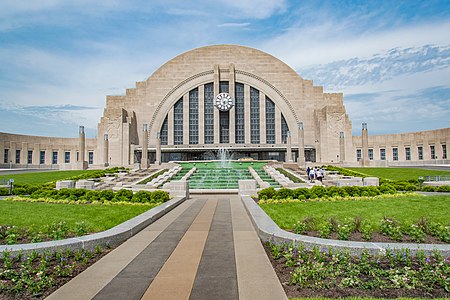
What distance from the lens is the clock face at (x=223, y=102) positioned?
6084 cm

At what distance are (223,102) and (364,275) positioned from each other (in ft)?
185

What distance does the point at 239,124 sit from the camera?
63156mm

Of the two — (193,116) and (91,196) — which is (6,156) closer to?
(193,116)

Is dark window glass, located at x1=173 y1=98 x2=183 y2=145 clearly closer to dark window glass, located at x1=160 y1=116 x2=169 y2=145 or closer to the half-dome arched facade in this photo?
the half-dome arched facade

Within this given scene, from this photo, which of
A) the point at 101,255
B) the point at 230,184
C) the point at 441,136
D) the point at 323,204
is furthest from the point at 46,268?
the point at 441,136

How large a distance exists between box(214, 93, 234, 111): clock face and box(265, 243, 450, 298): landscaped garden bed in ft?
181

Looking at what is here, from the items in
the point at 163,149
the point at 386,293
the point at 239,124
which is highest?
the point at 239,124

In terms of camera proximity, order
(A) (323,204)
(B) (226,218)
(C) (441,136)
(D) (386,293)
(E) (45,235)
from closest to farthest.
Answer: (D) (386,293) → (E) (45,235) → (B) (226,218) → (A) (323,204) → (C) (441,136)

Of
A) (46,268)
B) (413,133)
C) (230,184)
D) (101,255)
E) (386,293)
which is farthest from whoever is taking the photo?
(413,133)

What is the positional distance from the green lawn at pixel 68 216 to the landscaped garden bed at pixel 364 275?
19.7 feet

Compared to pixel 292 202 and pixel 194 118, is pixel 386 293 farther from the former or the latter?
pixel 194 118

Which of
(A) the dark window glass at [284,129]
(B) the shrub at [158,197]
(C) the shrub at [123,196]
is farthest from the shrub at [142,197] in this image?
(A) the dark window glass at [284,129]

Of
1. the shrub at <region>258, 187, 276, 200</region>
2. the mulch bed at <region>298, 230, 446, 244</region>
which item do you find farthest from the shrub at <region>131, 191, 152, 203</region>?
the mulch bed at <region>298, 230, 446, 244</region>

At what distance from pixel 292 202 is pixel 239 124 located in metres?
47.8
